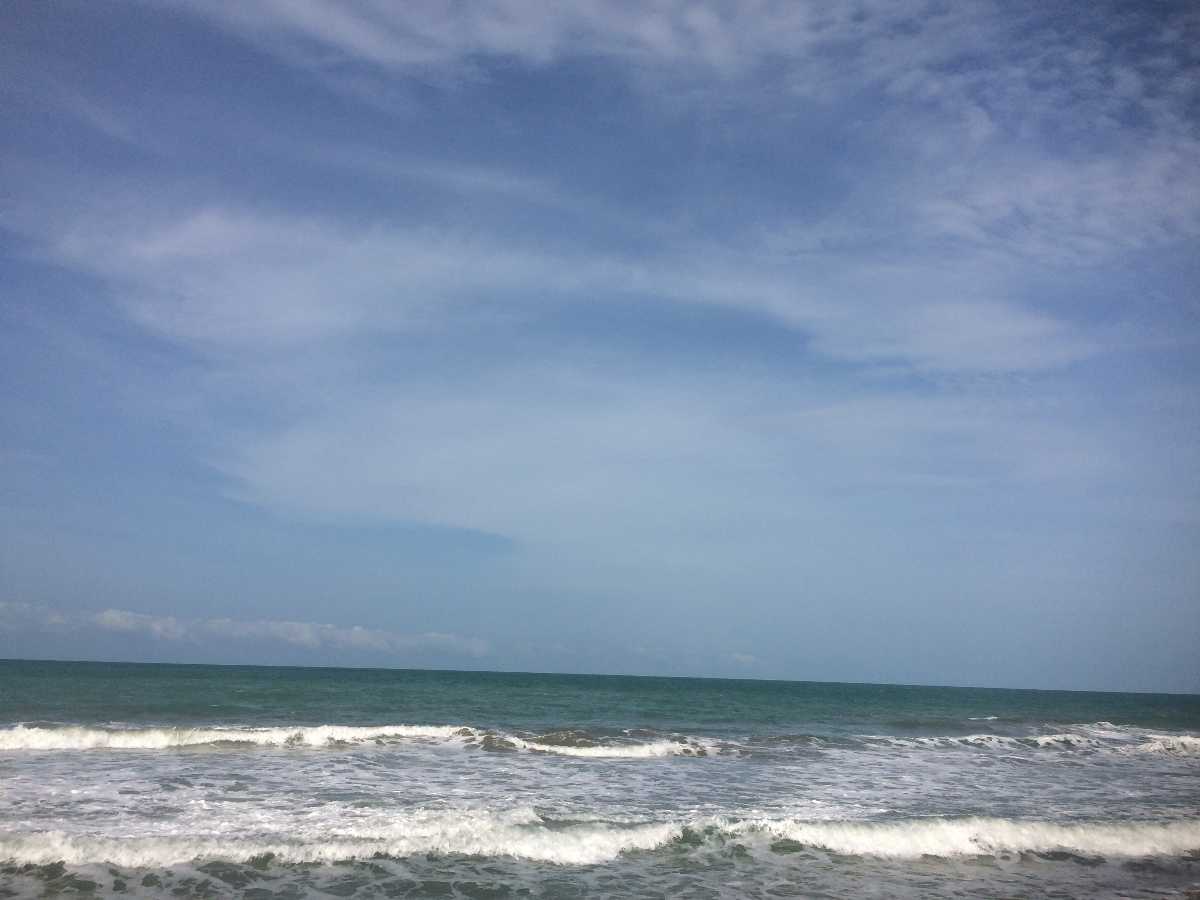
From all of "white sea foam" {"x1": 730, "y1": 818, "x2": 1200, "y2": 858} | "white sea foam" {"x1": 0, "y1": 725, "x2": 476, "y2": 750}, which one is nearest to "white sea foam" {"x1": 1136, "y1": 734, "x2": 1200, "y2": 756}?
"white sea foam" {"x1": 730, "y1": 818, "x2": 1200, "y2": 858}

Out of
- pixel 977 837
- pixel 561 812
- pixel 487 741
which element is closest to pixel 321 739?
pixel 487 741

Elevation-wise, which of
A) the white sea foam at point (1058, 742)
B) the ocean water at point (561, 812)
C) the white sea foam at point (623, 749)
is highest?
the ocean water at point (561, 812)

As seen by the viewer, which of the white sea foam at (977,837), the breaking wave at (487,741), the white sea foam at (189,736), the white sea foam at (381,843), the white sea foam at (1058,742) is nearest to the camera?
the white sea foam at (381,843)

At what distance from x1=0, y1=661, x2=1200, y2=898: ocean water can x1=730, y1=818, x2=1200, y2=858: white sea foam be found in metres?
0.05

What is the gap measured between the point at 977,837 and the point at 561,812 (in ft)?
23.7

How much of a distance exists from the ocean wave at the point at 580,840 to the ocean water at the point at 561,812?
46 millimetres

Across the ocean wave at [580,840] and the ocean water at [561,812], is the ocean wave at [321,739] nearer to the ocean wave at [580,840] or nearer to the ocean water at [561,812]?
the ocean water at [561,812]

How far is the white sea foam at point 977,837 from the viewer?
1330 cm

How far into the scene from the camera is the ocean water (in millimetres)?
11188

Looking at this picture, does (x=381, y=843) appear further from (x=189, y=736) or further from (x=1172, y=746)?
(x=1172, y=746)

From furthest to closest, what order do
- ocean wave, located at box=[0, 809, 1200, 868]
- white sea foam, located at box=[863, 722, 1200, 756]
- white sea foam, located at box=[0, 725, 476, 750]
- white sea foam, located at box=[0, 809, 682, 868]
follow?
white sea foam, located at box=[863, 722, 1200, 756]
white sea foam, located at box=[0, 725, 476, 750]
ocean wave, located at box=[0, 809, 1200, 868]
white sea foam, located at box=[0, 809, 682, 868]

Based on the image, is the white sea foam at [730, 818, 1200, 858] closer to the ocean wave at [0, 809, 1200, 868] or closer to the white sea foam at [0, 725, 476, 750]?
the ocean wave at [0, 809, 1200, 868]

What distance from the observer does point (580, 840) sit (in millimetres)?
12781

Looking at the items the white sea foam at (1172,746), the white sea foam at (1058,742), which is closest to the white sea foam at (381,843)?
the white sea foam at (1058,742)
